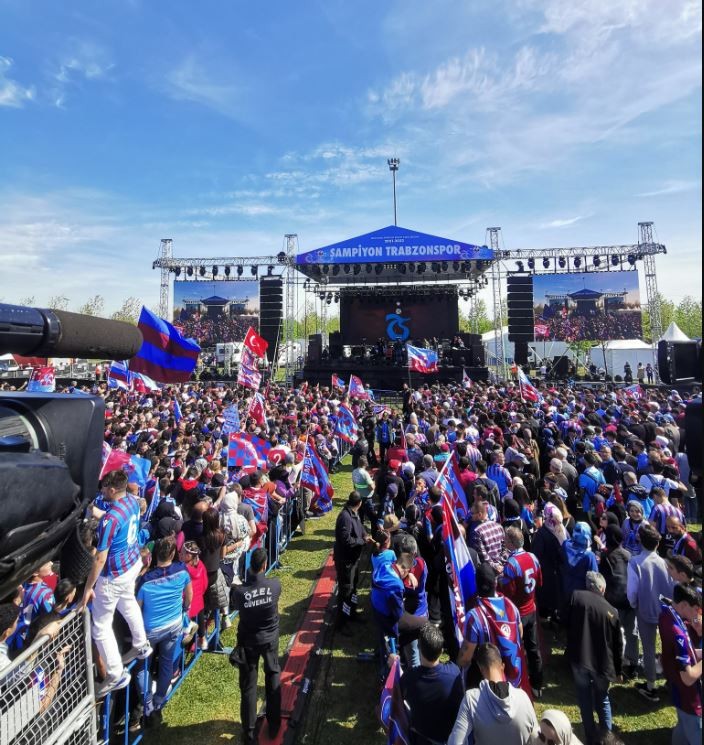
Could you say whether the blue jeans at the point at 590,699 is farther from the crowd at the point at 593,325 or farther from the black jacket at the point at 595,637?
the crowd at the point at 593,325

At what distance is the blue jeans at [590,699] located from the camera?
414 centimetres

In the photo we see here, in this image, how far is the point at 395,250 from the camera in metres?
27.8

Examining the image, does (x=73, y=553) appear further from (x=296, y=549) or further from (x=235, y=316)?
(x=235, y=316)

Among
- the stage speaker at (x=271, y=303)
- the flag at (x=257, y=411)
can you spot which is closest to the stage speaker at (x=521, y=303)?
the stage speaker at (x=271, y=303)

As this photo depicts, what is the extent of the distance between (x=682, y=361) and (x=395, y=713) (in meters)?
3.14

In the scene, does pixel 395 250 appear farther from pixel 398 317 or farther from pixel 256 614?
pixel 256 614

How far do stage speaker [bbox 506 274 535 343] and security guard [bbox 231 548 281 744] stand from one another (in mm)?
27999

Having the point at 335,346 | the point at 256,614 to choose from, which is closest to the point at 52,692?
the point at 256,614

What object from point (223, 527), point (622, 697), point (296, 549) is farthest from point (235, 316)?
point (622, 697)

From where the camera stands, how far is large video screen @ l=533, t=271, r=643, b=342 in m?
31.6

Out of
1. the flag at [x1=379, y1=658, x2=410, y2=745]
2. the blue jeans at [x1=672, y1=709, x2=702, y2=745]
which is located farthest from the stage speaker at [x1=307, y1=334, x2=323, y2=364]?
the blue jeans at [x1=672, y1=709, x2=702, y2=745]

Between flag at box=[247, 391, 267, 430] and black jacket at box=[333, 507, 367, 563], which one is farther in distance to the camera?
flag at box=[247, 391, 267, 430]

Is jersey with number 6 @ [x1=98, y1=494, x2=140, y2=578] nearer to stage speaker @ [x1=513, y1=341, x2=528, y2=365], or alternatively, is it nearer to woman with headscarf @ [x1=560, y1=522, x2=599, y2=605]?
woman with headscarf @ [x1=560, y1=522, x2=599, y2=605]

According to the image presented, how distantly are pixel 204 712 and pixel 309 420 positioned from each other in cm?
928
